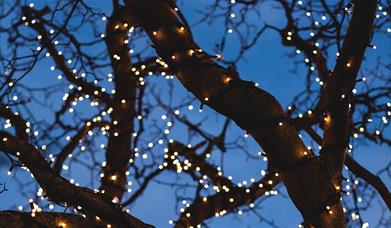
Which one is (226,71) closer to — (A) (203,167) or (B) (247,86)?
(B) (247,86)

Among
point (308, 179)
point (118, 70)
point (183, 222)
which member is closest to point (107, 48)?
point (118, 70)

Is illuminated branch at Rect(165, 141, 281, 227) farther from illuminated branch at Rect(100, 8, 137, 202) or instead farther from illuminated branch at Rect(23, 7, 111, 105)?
illuminated branch at Rect(23, 7, 111, 105)

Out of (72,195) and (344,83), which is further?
(344,83)

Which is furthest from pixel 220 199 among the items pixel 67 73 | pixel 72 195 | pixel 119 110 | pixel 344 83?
pixel 72 195

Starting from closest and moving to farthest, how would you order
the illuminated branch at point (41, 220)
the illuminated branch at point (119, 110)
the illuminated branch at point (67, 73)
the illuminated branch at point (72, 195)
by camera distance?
the illuminated branch at point (41, 220), the illuminated branch at point (72, 195), the illuminated branch at point (119, 110), the illuminated branch at point (67, 73)

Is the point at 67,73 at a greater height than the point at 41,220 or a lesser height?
greater

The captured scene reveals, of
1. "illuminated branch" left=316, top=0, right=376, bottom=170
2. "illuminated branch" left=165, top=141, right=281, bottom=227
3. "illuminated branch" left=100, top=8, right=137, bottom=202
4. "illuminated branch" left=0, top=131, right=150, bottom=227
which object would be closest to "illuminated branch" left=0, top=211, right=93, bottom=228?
"illuminated branch" left=0, top=131, right=150, bottom=227

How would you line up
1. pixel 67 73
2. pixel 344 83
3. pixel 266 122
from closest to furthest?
pixel 266 122, pixel 344 83, pixel 67 73

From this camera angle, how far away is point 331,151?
3627 millimetres

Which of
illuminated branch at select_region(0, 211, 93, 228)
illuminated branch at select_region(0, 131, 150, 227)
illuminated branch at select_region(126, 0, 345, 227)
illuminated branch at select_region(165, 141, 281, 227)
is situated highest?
illuminated branch at select_region(165, 141, 281, 227)

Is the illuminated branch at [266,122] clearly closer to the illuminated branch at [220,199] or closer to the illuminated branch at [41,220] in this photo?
the illuminated branch at [41,220]

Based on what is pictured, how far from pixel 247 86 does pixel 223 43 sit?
203 centimetres

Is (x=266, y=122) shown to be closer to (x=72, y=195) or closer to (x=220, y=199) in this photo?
(x=72, y=195)

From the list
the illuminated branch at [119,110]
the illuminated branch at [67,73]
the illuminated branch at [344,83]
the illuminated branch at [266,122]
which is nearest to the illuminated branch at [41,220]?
the illuminated branch at [266,122]
